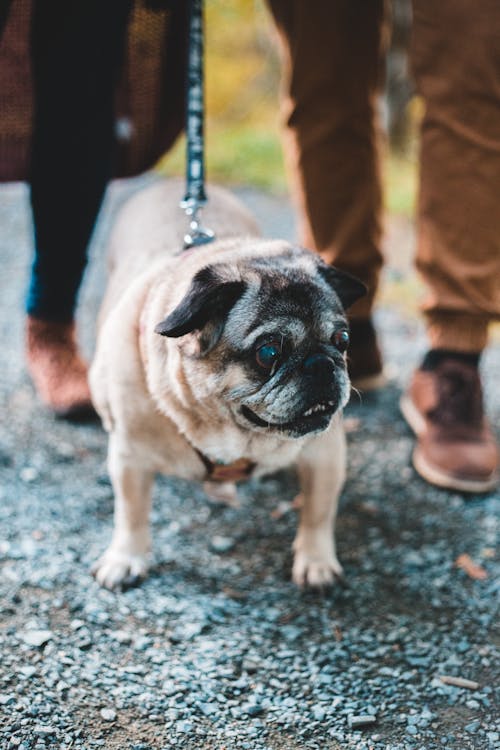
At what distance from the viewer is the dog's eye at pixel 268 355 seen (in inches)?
83.3

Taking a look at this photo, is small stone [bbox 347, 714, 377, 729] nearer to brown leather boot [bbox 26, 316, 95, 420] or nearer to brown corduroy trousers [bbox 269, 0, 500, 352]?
brown corduroy trousers [bbox 269, 0, 500, 352]

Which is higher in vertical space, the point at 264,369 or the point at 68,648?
the point at 264,369

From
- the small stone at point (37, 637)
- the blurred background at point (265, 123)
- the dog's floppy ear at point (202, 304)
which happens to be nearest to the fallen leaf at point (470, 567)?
the dog's floppy ear at point (202, 304)

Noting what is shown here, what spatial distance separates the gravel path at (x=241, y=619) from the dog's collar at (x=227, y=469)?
0.35 meters

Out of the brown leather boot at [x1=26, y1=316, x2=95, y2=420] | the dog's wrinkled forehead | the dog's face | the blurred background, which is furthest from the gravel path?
the blurred background

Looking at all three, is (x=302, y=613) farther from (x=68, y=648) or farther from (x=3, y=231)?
(x=3, y=231)

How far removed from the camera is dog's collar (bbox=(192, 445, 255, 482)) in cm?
239

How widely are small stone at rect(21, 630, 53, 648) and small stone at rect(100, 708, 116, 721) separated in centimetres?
31

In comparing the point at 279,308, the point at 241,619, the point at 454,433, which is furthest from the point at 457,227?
the point at 241,619

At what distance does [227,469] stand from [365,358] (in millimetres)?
1438

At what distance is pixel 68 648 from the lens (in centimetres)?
221

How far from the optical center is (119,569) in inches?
99.3

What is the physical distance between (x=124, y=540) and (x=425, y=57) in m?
2.01

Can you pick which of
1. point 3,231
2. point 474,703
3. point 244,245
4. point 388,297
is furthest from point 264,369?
point 3,231
